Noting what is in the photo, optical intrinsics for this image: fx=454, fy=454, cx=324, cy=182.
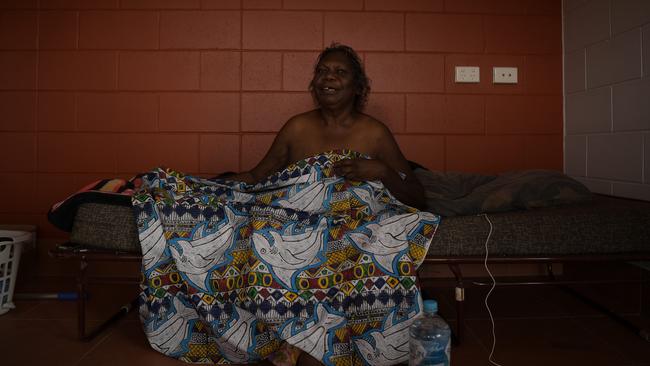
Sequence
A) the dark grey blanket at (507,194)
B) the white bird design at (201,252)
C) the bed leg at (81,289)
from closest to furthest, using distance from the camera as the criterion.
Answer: the white bird design at (201,252) → the bed leg at (81,289) → the dark grey blanket at (507,194)

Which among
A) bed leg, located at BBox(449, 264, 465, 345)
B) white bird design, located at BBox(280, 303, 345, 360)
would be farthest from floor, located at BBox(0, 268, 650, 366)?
white bird design, located at BBox(280, 303, 345, 360)

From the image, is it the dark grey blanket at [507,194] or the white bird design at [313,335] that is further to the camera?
the dark grey blanket at [507,194]

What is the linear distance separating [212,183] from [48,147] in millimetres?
1359

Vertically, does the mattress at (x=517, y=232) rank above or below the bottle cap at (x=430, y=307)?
above

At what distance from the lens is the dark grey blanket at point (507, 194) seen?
1.94 m

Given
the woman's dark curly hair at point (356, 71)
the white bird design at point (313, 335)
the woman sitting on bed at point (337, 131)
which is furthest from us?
the woman's dark curly hair at point (356, 71)

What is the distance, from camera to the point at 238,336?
1.55 m

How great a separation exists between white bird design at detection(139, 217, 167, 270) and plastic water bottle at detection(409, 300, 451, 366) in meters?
0.91

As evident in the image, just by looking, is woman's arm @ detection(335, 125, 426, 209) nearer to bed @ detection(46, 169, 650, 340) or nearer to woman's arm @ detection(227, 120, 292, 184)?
bed @ detection(46, 169, 650, 340)

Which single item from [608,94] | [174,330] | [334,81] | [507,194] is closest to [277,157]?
[334,81]

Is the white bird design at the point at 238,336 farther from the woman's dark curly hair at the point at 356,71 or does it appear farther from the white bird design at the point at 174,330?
the woman's dark curly hair at the point at 356,71

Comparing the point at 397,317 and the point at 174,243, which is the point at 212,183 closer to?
Result: the point at 174,243

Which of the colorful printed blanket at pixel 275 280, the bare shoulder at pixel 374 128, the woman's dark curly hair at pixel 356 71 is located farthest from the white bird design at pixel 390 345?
the woman's dark curly hair at pixel 356 71

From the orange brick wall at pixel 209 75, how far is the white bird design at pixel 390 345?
1.41m
